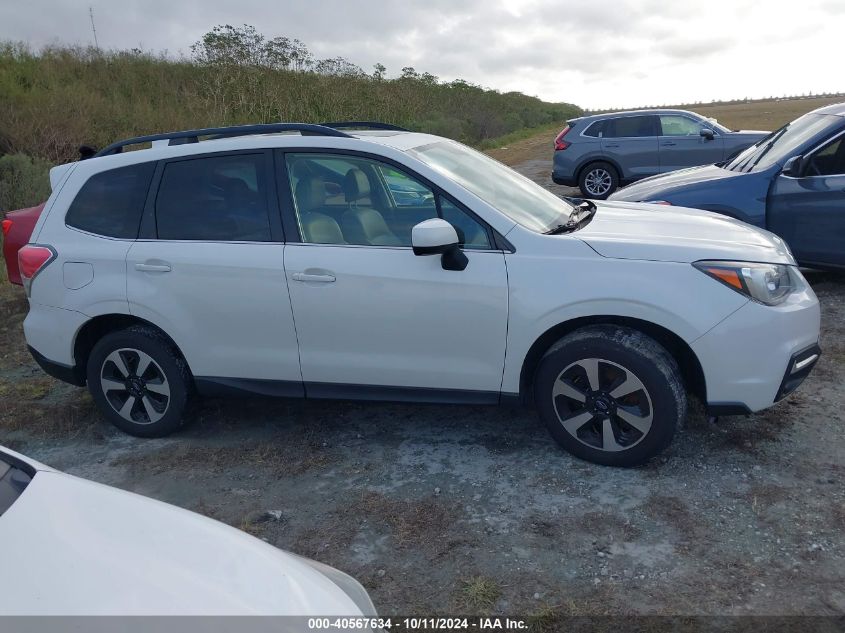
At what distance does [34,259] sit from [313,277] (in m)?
1.88

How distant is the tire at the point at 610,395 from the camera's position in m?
3.70

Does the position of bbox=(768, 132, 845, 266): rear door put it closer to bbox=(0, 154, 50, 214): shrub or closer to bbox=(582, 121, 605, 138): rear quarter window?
bbox=(582, 121, 605, 138): rear quarter window

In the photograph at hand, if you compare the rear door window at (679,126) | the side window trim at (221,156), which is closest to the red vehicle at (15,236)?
the side window trim at (221,156)

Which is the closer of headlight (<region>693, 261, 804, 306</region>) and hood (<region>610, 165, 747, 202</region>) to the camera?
headlight (<region>693, 261, 804, 306</region>)

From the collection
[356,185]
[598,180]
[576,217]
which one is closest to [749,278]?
[576,217]

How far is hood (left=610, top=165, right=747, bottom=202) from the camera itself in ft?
22.7

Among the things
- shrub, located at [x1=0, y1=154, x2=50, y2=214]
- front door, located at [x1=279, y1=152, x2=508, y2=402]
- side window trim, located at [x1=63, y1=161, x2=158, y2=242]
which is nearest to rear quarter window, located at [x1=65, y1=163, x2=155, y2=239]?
side window trim, located at [x1=63, y1=161, x2=158, y2=242]

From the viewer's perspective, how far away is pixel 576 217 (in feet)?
14.7

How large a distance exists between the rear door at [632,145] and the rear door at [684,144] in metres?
0.16

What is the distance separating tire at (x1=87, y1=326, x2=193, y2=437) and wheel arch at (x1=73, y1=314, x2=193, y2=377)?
37 millimetres

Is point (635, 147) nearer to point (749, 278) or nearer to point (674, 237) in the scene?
point (674, 237)

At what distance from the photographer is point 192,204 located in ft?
14.6

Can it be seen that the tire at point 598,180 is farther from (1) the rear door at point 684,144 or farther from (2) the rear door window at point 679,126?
(2) the rear door window at point 679,126

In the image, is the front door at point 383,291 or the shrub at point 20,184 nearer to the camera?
the front door at point 383,291
